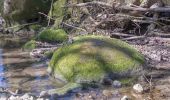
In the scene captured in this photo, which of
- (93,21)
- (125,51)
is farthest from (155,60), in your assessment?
(93,21)

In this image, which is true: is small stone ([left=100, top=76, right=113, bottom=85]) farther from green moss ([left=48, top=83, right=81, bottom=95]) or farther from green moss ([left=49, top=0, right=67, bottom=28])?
green moss ([left=49, top=0, right=67, bottom=28])

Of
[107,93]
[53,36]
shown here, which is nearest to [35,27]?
[53,36]

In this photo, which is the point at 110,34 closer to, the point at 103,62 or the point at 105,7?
the point at 105,7

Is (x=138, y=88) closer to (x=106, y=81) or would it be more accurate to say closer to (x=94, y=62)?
(x=106, y=81)

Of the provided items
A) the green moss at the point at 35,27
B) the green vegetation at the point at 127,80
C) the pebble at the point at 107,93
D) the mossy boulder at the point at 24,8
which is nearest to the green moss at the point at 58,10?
the mossy boulder at the point at 24,8

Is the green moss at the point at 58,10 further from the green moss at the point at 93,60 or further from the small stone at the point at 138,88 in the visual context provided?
the small stone at the point at 138,88

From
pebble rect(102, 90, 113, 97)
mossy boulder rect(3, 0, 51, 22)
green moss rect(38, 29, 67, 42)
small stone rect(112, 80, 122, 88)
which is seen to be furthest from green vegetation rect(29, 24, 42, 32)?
pebble rect(102, 90, 113, 97)

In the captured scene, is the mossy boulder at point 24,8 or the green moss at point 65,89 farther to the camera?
the mossy boulder at point 24,8

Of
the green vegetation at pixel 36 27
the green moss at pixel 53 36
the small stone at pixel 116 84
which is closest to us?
the small stone at pixel 116 84
